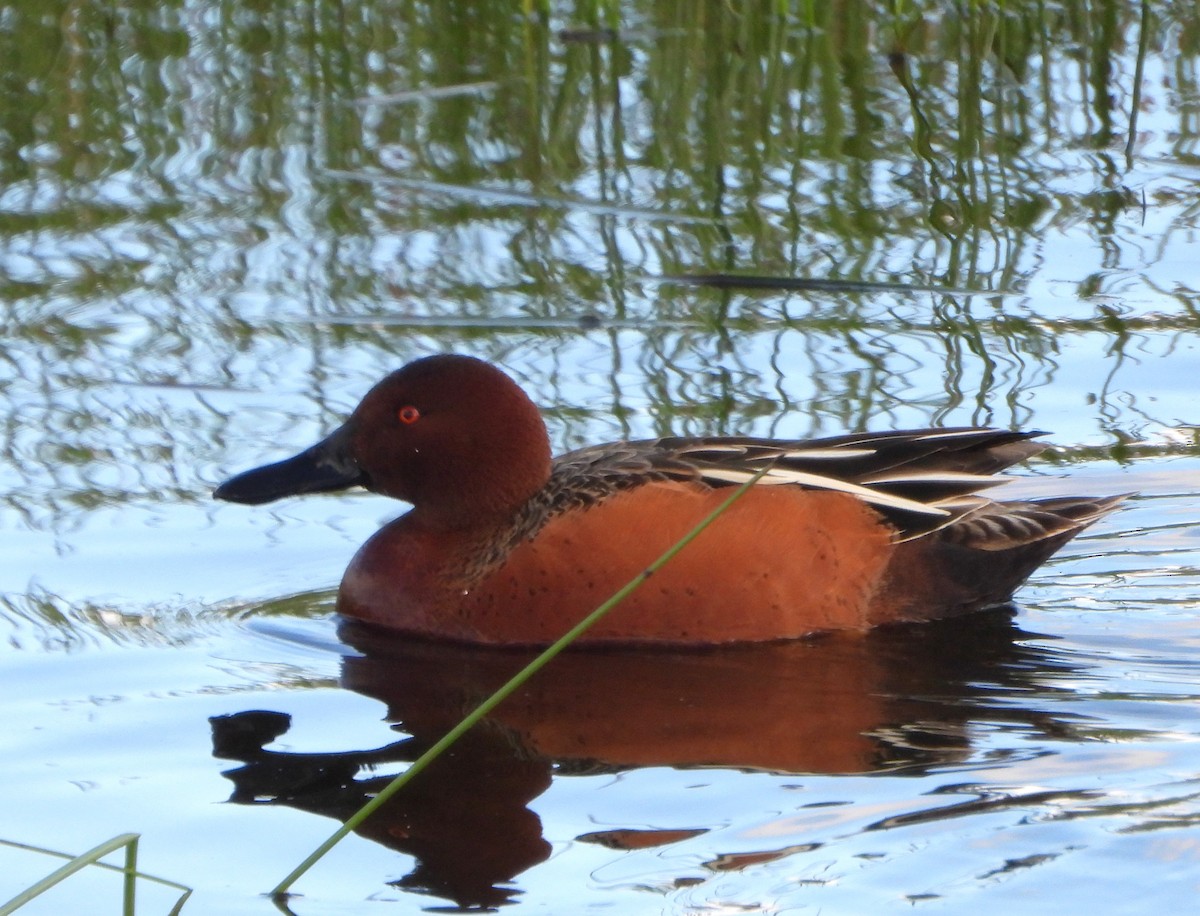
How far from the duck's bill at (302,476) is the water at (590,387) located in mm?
245

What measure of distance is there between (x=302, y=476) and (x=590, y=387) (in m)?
1.59

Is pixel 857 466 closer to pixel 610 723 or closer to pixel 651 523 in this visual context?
pixel 651 523

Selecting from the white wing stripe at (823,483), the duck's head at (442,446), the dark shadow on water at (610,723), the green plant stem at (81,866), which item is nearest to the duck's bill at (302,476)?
the duck's head at (442,446)

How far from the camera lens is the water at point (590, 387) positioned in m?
4.33

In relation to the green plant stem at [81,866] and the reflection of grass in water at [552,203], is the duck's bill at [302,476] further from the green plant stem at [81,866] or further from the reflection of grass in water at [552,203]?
the green plant stem at [81,866]

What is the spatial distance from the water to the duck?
147mm

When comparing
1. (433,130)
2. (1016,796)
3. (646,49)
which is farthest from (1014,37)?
(1016,796)

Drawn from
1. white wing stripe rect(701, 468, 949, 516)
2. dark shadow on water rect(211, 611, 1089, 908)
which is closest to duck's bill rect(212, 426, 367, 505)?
dark shadow on water rect(211, 611, 1089, 908)

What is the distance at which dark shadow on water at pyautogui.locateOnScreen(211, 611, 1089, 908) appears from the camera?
14.4 ft

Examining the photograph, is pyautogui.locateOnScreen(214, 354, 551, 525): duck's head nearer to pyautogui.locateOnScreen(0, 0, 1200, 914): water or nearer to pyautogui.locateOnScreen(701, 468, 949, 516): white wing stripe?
pyautogui.locateOnScreen(0, 0, 1200, 914): water

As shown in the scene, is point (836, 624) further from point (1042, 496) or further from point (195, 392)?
point (195, 392)

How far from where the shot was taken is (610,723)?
5117mm

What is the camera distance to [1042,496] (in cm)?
681

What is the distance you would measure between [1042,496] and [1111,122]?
4.26m
